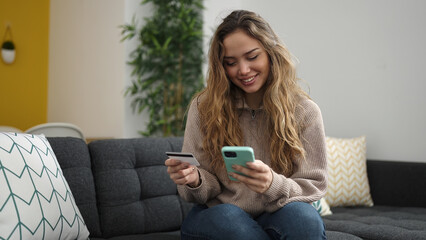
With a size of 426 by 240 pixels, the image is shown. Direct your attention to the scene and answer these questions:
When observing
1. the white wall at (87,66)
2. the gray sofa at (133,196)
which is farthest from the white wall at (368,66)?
the white wall at (87,66)

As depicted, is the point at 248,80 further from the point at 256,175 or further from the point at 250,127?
the point at 256,175

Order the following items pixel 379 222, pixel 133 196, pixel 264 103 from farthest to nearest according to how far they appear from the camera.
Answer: pixel 379 222 → pixel 133 196 → pixel 264 103

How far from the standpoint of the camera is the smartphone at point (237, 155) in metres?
Answer: 1.37

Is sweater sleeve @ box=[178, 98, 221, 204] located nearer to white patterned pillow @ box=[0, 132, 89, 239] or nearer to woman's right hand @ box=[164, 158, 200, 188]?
woman's right hand @ box=[164, 158, 200, 188]

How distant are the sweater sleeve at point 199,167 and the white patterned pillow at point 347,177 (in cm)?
126

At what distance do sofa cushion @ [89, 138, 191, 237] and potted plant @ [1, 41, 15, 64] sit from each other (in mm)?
3772

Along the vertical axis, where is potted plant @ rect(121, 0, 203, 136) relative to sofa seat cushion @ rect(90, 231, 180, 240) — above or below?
above

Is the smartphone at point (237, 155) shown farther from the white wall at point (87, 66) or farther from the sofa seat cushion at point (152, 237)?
the white wall at point (87, 66)

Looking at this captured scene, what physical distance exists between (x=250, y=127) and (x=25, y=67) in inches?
177

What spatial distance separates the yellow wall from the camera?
552 cm

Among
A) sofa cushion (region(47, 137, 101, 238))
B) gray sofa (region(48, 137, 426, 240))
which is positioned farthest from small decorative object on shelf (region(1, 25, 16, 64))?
sofa cushion (region(47, 137, 101, 238))

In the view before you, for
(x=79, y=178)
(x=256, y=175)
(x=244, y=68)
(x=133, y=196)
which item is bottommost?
(x=133, y=196)

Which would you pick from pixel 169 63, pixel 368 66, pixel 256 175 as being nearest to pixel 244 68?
pixel 256 175

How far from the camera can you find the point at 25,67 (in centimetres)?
564
